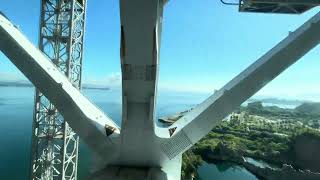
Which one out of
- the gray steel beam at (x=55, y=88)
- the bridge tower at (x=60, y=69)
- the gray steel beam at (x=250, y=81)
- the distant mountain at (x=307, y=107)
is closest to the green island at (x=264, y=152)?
the bridge tower at (x=60, y=69)

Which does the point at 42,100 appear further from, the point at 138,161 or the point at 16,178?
the point at 16,178

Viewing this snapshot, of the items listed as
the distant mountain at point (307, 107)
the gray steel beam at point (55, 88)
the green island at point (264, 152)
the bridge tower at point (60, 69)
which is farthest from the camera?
the distant mountain at point (307, 107)

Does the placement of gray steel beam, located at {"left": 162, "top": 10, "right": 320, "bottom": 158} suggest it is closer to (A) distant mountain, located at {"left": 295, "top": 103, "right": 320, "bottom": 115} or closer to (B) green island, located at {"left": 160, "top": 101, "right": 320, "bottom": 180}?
(B) green island, located at {"left": 160, "top": 101, "right": 320, "bottom": 180}

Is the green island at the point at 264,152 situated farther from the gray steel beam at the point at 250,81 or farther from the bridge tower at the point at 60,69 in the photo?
the gray steel beam at the point at 250,81

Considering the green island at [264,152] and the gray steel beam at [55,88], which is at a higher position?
the gray steel beam at [55,88]

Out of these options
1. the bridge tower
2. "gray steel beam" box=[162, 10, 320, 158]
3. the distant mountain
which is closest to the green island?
the bridge tower

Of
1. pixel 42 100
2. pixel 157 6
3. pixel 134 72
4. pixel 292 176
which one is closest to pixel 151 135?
pixel 134 72
